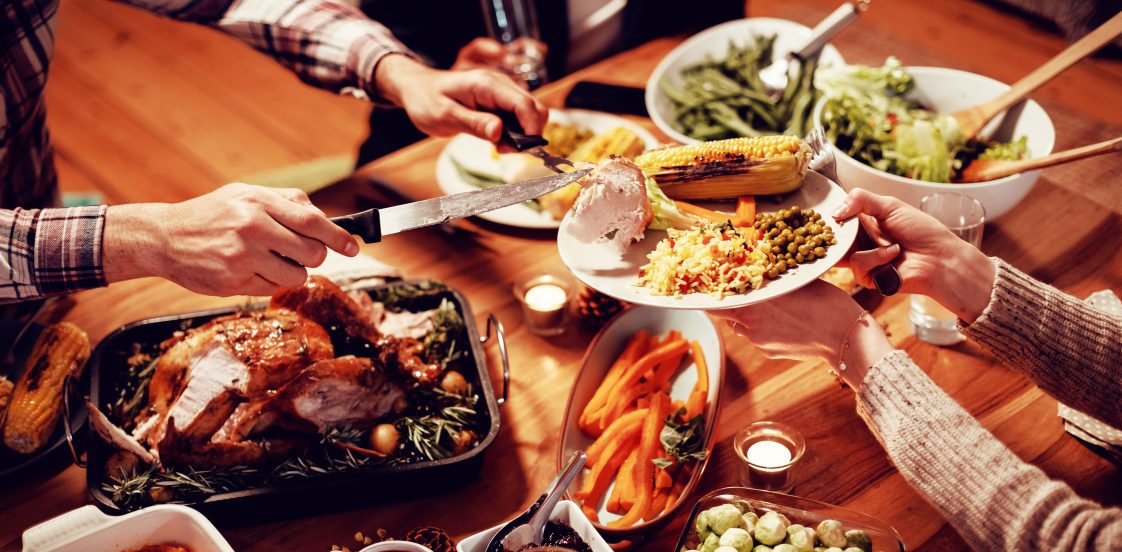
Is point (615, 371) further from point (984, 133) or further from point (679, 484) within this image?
point (984, 133)

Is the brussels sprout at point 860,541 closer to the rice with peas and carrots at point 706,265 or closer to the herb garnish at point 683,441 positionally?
the herb garnish at point 683,441

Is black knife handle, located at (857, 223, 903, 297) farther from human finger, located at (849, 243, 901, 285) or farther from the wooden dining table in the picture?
the wooden dining table

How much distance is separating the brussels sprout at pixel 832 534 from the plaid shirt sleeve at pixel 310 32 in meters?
1.80

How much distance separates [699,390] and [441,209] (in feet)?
2.35

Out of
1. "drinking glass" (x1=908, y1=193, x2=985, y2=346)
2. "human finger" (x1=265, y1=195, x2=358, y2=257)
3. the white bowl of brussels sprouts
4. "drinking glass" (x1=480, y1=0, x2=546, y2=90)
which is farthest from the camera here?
"drinking glass" (x1=480, y1=0, x2=546, y2=90)

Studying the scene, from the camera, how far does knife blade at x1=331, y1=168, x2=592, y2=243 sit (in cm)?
165

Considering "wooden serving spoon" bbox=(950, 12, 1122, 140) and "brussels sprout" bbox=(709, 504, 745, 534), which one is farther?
"wooden serving spoon" bbox=(950, 12, 1122, 140)

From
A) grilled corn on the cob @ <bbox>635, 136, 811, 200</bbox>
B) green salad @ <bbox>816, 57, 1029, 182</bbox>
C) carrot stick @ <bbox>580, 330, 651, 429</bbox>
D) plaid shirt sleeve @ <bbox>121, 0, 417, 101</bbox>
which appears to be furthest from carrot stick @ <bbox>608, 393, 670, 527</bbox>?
plaid shirt sleeve @ <bbox>121, 0, 417, 101</bbox>

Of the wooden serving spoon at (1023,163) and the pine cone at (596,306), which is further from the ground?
the wooden serving spoon at (1023,163)

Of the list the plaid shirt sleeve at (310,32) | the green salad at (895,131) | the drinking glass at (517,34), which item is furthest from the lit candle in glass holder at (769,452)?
the drinking glass at (517,34)

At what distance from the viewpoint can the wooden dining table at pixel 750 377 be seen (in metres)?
1.71

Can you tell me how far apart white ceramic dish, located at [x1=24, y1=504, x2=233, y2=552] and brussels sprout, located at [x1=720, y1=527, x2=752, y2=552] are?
88 cm

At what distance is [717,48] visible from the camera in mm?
3010

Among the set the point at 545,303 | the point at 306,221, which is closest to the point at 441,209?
the point at 306,221
